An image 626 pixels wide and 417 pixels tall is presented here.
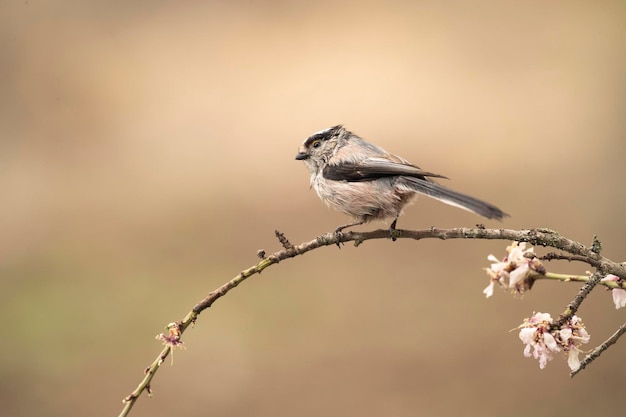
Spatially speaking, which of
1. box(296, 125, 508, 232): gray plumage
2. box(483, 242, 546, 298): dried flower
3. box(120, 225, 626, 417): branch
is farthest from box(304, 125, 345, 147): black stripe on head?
box(483, 242, 546, 298): dried flower

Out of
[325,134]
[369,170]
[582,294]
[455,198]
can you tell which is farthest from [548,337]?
[325,134]

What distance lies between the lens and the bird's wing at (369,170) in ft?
4.63

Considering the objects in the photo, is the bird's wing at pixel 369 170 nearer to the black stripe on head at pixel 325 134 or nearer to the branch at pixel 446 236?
the black stripe on head at pixel 325 134

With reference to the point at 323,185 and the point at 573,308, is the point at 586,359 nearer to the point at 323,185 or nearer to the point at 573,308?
the point at 573,308

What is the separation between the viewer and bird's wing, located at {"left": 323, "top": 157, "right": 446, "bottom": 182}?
1410 millimetres

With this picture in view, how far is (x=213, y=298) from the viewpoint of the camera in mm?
871

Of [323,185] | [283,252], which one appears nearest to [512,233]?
[283,252]

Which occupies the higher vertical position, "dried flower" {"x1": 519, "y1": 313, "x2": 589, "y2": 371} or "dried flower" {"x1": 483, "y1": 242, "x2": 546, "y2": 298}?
"dried flower" {"x1": 483, "y1": 242, "x2": 546, "y2": 298}

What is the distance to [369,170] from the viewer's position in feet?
4.90

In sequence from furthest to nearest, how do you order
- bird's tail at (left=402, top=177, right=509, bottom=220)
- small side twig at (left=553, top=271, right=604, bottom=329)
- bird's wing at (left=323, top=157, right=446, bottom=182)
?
bird's wing at (left=323, top=157, right=446, bottom=182) < bird's tail at (left=402, top=177, right=509, bottom=220) < small side twig at (left=553, top=271, right=604, bottom=329)

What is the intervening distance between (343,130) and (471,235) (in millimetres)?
938

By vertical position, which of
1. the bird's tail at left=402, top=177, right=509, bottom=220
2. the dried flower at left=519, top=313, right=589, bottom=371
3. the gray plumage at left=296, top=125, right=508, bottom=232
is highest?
the gray plumage at left=296, top=125, right=508, bottom=232

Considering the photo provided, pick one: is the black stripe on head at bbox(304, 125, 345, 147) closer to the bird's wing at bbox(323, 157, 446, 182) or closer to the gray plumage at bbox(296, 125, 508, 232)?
the gray plumage at bbox(296, 125, 508, 232)

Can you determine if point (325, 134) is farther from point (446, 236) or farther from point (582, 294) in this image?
point (582, 294)
